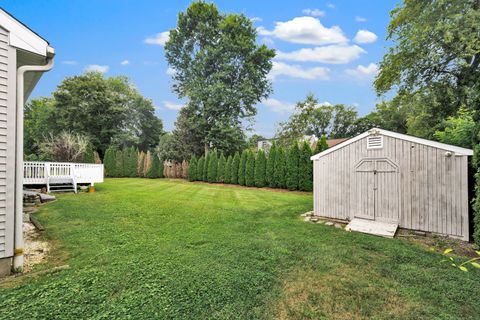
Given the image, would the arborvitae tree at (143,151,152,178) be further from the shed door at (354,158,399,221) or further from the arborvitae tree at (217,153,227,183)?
the shed door at (354,158,399,221)

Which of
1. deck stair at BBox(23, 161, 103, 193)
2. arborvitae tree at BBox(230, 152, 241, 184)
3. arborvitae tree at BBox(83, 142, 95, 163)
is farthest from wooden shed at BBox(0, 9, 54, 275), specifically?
arborvitae tree at BBox(83, 142, 95, 163)

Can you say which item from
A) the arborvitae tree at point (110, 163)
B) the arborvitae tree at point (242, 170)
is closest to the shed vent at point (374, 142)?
the arborvitae tree at point (242, 170)

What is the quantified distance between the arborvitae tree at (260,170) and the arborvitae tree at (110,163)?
512 inches

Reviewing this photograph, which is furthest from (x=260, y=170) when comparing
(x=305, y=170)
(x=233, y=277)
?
(x=233, y=277)

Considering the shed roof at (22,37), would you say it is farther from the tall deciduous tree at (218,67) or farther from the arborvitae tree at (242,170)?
the tall deciduous tree at (218,67)

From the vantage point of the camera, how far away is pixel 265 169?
1391 cm

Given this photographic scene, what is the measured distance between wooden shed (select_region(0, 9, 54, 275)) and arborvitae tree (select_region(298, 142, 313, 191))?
10969 mm

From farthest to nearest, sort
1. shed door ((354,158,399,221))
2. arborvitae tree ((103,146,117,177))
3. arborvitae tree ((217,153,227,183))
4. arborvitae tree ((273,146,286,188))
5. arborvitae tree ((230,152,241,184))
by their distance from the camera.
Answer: arborvitae tree ((103,146,117,177))
arborvitae tree ((217,153,227,183))
arborvitae tree ((230,152,241,184))
arborvitae tree ((273,146,286,188))
shed door ((354,158,399,221))

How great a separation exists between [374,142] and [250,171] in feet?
29.9

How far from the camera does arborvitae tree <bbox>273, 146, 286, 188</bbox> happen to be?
42.2ft

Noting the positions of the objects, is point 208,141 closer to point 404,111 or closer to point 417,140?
point 417,140

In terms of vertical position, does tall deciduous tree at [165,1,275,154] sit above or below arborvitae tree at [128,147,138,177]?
above

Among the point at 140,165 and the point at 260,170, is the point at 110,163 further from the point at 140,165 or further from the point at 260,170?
the point at 260,170

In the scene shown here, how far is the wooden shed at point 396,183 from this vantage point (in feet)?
15.5
